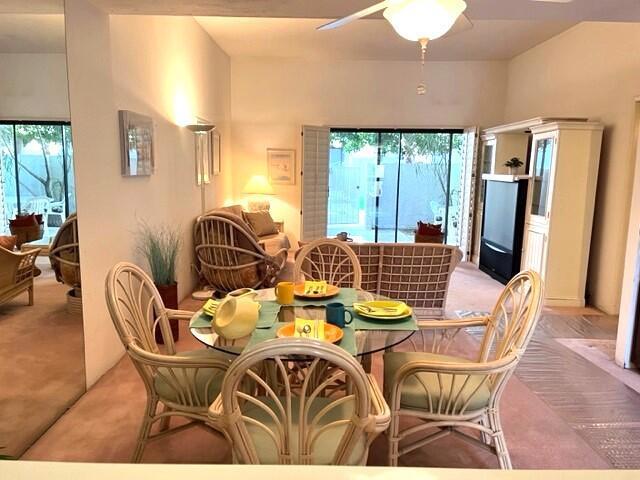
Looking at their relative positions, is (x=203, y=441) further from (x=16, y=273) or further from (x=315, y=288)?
(x=16, y=273)

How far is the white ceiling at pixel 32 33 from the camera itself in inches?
85.7

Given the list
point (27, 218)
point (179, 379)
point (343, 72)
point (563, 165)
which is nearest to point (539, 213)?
point (563, 165)

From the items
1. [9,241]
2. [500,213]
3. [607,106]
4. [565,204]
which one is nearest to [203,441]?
[9,241]

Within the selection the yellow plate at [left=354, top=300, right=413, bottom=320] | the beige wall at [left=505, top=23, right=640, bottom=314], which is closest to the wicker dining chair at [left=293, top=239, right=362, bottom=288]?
the yellow plate at [left=354, top=300, right=413, bottom=320]

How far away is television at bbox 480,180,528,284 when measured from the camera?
18.5 ft

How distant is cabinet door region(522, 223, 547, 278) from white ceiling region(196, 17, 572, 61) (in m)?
2.28

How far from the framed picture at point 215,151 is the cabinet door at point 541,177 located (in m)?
3.82

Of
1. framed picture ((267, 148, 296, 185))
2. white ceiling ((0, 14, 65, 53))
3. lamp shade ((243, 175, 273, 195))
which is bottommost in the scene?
lamp shade ((243, 175, 273, 195))

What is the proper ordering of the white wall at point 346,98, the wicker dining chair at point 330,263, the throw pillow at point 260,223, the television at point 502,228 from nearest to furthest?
1. the wicker dining chair at point 330,263
2. the television at point 502,228
3. the throw pillow at point 260,223
4. the white wall at point 346,98

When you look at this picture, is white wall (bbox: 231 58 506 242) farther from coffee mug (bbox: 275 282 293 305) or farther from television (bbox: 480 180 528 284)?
coffee mug (bbox: 275 282 293 305)

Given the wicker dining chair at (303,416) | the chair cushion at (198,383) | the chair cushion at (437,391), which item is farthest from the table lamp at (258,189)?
the wicker dining chair at (303,416)

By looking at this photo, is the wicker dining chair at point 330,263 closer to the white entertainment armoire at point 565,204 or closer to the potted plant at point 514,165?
the white entertainment armoire at point 565,204

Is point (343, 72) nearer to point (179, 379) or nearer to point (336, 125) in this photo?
point (336, 125)

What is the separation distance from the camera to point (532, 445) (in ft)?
7.94
